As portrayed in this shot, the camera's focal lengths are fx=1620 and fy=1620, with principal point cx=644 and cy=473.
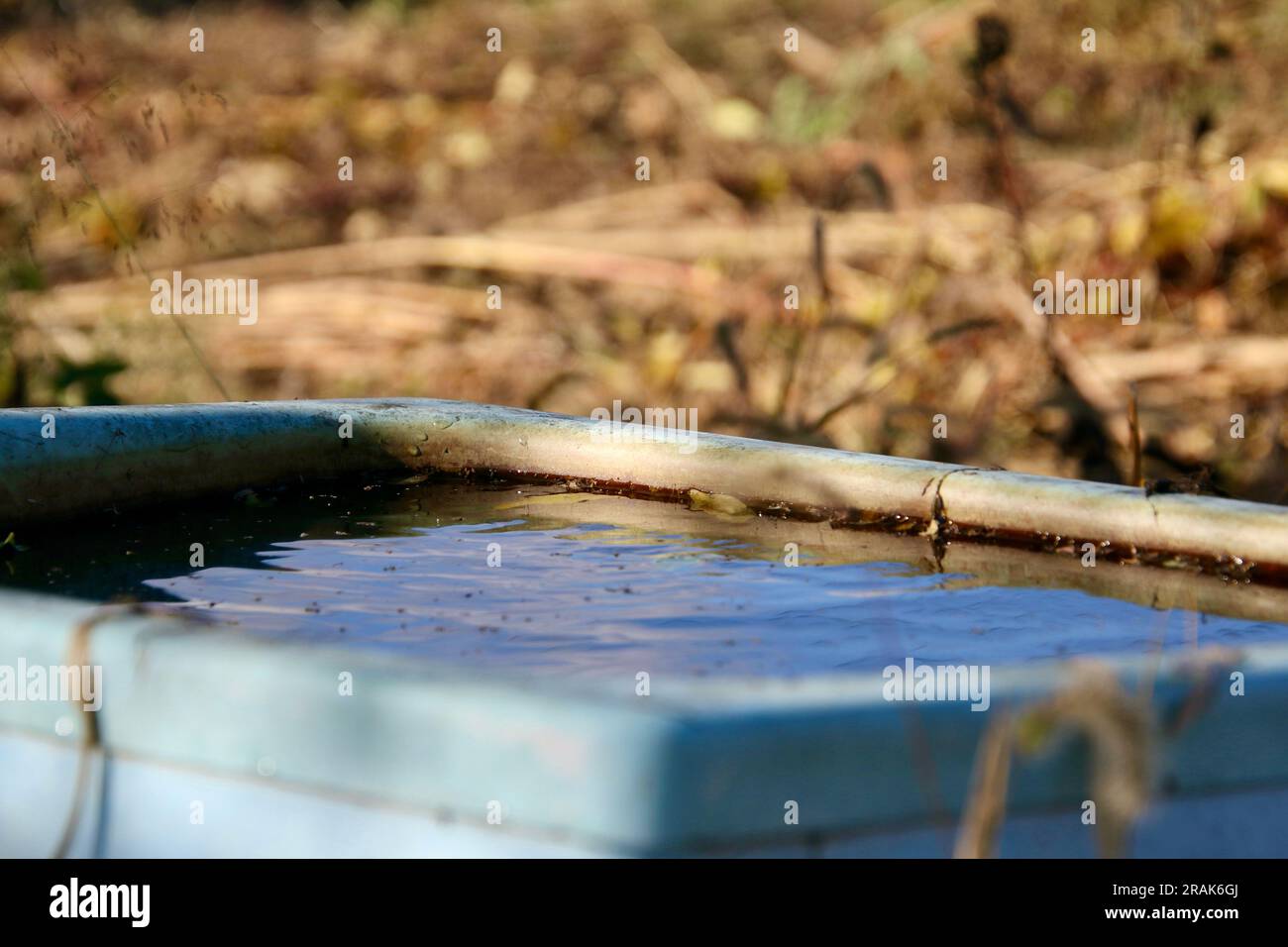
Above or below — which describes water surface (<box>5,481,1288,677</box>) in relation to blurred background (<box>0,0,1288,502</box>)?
below

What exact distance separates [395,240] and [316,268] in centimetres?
36

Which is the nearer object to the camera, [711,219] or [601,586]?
[601,586]

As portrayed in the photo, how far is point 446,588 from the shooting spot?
222 cm

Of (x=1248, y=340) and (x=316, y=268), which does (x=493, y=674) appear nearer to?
(x=1248, y=340)

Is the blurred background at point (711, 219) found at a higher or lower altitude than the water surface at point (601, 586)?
higher

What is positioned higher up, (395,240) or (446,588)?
(395,240)

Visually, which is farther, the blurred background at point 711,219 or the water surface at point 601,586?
the blurred background at point 711,219

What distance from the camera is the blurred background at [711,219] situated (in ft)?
16.8

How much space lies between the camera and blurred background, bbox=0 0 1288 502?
5.12m

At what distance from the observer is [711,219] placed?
6879 mm

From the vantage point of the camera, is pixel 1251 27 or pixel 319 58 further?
pixel 319 58

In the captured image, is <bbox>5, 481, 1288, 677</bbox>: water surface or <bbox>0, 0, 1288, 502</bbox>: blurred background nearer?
<bbox>5, 481, 1288, 677</bbox>: water surface

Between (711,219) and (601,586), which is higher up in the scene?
(711,219)
